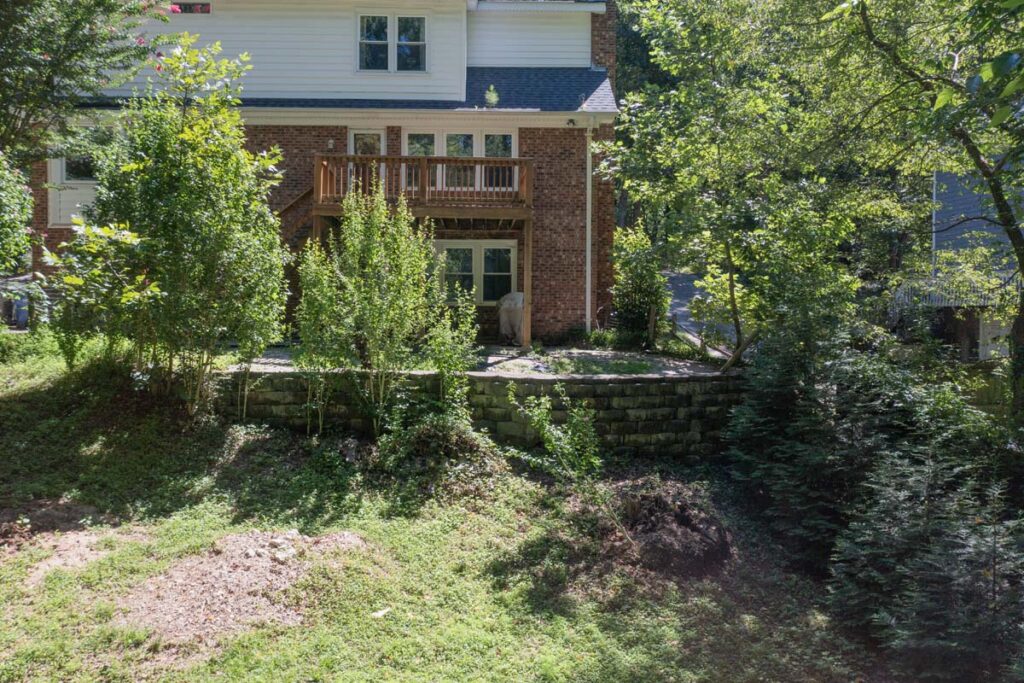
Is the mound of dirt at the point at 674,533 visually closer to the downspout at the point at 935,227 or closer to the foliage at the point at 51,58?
the downspout at the point at 935,227

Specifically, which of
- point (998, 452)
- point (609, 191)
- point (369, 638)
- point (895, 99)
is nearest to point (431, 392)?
point (369, 638)

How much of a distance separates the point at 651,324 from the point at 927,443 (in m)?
7.16

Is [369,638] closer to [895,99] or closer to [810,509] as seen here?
[810,509]

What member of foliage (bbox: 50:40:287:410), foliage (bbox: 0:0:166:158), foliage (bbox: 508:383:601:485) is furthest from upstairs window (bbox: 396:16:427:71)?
foliage (bbox: 508:383:601:485)

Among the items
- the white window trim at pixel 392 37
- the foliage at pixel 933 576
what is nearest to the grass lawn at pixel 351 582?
the foliage at pixel 933 576

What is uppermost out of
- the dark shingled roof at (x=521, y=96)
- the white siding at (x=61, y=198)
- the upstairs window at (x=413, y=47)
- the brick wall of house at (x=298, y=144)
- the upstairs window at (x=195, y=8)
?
the upstairs window at (x=195, y=8)

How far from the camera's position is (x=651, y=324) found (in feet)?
46.8

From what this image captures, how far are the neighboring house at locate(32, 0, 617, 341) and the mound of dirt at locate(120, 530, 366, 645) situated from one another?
9.01m

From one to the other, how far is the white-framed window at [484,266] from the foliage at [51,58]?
6.67m

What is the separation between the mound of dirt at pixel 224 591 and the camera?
508cm

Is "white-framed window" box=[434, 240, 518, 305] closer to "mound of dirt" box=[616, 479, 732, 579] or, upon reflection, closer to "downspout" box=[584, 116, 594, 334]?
"downspout" box=[584, 116, 594, 334]

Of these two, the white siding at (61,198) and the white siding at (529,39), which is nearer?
the white siding at (61,198)

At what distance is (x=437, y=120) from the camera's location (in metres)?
15.0

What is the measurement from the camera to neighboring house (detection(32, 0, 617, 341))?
14.8 metres
